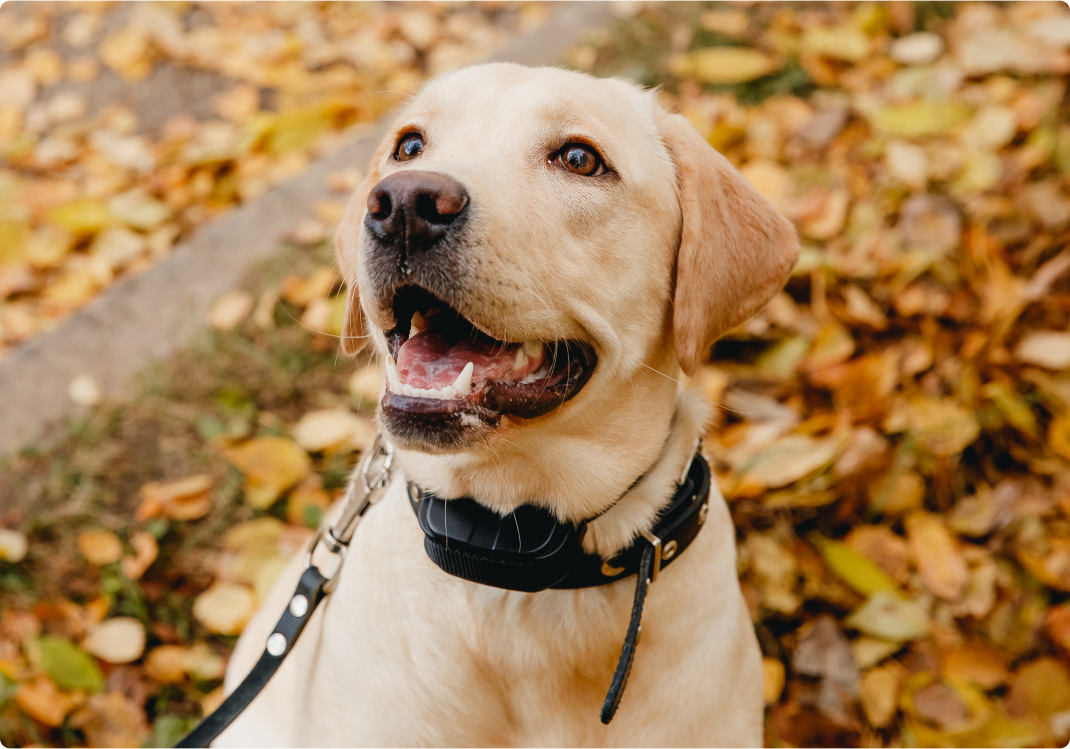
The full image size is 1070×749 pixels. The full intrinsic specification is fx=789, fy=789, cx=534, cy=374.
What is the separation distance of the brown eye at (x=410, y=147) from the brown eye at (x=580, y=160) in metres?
0.45

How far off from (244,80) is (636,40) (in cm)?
284

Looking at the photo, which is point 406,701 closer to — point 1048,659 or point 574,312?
point 574,312

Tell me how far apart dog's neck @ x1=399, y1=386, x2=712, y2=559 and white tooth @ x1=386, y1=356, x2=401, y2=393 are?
252 mm

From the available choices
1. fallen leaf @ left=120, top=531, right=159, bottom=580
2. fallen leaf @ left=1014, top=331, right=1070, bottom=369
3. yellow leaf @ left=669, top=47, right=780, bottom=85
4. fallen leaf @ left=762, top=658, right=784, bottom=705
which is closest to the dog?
fallen leaf @ left=762, top=658, right=784, bottom=705

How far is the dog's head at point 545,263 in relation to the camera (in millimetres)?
1784

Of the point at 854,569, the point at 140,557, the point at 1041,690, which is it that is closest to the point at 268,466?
the point at 140,557

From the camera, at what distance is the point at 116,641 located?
304 cm

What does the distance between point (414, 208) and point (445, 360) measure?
373mm

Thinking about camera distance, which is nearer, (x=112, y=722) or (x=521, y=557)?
(x=521, y=557)

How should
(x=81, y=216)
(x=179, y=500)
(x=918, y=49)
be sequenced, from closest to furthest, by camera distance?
1. (x=179, y=500)
2. (x=81, y=216)
3. (x=918, y=49)

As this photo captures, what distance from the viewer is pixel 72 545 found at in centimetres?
342

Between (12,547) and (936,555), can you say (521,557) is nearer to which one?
(936,555)

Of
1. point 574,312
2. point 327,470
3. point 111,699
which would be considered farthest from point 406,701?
point 327,470

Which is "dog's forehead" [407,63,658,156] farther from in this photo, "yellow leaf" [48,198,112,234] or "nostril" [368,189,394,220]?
"yellow leaf" [48,198,112,234]
